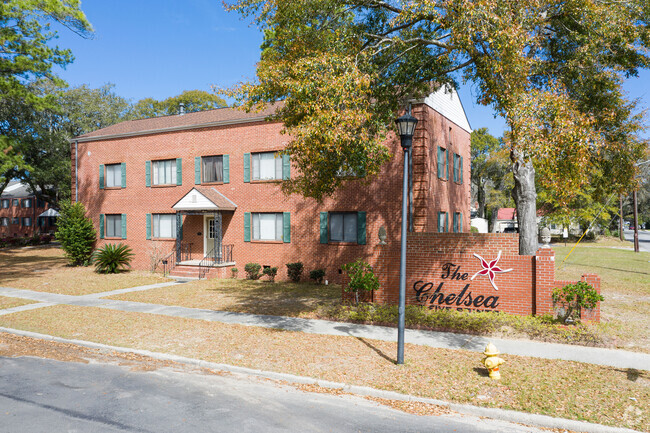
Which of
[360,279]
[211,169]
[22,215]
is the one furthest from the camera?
→ [22,215]

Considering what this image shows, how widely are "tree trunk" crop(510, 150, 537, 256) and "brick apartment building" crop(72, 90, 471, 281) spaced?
5311 millimetres

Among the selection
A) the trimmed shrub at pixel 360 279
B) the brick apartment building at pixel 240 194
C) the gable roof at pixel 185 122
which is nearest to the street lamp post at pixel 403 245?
the trimmed shrub at pixel 360 279

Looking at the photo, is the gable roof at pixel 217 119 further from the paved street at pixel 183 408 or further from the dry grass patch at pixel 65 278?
the paved street at pixel 183 408

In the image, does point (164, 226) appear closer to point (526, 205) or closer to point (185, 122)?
point (185, 122)

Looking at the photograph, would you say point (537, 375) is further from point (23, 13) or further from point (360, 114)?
point (23, 13)

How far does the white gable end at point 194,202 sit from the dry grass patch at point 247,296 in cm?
342

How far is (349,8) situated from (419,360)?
882 cm

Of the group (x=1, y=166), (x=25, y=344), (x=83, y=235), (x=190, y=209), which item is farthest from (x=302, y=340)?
(x=83, y=235)

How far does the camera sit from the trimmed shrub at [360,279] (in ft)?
41.4

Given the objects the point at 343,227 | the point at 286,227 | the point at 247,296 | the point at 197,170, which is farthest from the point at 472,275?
the point at 197,170

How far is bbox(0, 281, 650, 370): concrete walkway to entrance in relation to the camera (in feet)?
28.6

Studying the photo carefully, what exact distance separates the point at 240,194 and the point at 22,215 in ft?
177

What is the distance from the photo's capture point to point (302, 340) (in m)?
10.1

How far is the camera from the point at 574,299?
35.1 feet
